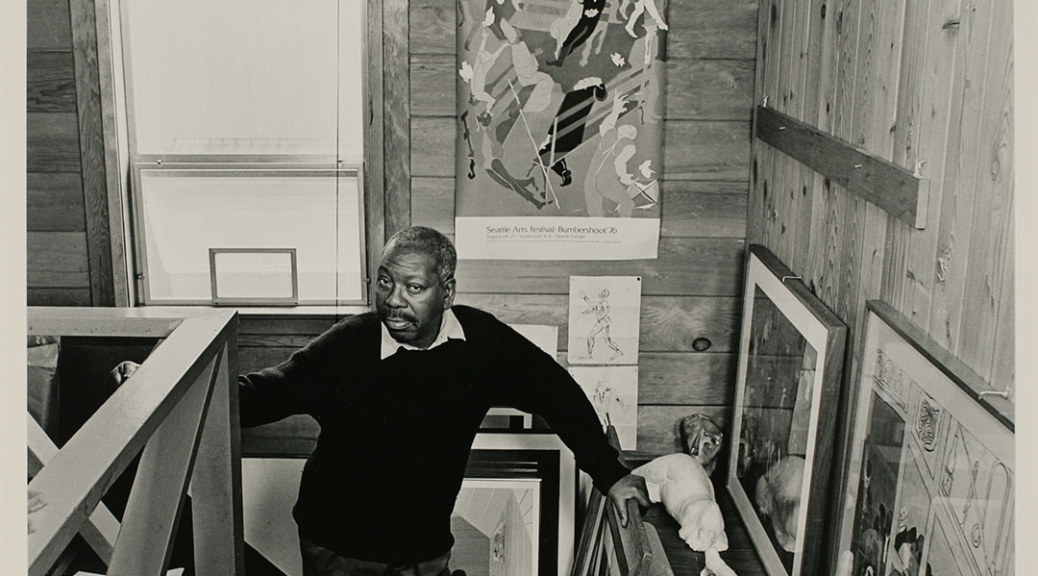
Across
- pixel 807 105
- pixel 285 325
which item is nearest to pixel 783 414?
pixel 807 105

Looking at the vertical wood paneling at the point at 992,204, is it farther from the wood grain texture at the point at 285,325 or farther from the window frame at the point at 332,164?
the wood grain texture at the point at 285,325

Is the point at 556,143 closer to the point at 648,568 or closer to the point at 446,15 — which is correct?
the point at 446,15

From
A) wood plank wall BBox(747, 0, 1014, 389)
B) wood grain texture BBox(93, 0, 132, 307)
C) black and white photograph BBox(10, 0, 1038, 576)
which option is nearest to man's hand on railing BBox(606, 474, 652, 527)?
black and white photograph BBox(10, 0, 1038, 576)

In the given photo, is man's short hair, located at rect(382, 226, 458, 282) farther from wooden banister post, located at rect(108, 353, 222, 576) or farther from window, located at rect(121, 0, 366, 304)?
wooden banister post, located at rect(108, 353, 222, 576)

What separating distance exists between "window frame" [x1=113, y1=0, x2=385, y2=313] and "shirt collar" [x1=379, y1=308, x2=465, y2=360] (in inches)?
18.2

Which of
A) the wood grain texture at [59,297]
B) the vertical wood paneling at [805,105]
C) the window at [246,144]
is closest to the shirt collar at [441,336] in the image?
the window at [246,144]

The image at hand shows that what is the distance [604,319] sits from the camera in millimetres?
3258

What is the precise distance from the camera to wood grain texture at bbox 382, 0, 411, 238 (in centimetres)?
305

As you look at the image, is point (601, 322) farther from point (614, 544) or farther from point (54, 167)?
point (54, 167)

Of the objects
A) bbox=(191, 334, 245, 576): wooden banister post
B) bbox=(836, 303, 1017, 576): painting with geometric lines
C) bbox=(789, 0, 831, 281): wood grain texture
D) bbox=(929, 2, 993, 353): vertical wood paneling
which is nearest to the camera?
bbox=(836, 303, 1017, 576): painting with geometric lines

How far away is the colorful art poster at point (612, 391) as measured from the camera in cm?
330

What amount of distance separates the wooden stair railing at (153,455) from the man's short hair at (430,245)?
72 cm

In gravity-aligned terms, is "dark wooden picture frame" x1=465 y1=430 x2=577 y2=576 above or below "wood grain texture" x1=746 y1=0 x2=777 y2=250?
below

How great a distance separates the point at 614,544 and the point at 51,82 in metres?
2.00
